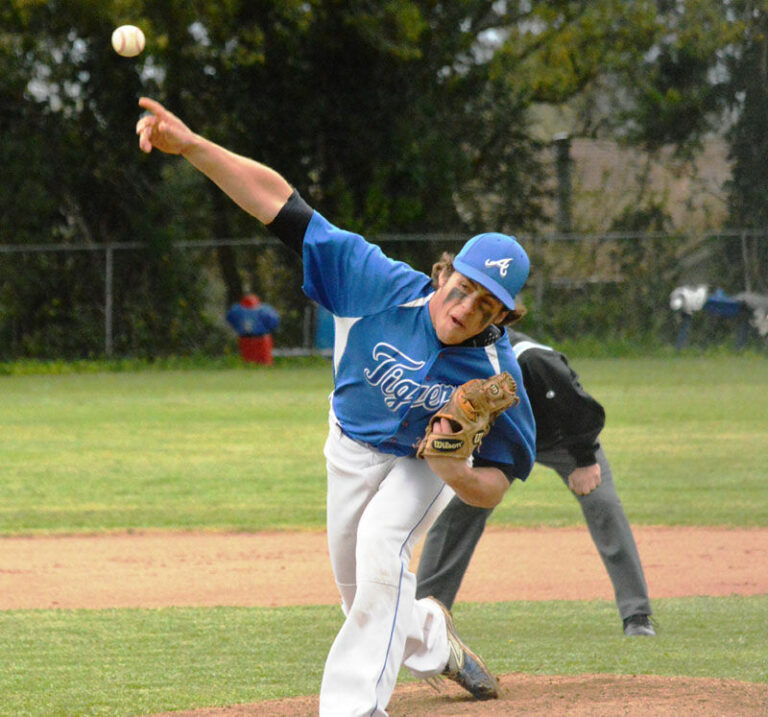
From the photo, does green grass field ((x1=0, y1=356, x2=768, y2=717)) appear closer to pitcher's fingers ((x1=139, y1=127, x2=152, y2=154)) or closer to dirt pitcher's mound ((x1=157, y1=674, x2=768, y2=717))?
dirt pitcher's mound ((x1=157, y1=674, x2=768, y2=717))

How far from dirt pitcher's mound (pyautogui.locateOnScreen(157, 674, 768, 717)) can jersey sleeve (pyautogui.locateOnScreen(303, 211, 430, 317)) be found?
4.77 ft

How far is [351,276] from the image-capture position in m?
4.16

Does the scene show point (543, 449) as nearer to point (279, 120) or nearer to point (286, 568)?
point (286, 568)

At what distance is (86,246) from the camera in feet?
78.4

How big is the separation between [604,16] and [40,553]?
874 inches

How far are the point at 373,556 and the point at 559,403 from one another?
1789 mm

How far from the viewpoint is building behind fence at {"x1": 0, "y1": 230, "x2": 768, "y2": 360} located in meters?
24.1

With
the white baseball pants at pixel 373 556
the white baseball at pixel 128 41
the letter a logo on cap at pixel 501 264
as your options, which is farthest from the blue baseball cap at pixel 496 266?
the white baseball at pixel 128 41

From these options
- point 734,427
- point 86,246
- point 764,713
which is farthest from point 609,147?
point 764,713

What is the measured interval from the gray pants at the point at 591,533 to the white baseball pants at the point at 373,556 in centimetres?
119

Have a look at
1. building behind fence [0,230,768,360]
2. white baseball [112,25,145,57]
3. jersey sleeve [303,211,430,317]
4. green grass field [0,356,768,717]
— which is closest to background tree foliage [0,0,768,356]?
building behind fence [0,230,768,360]

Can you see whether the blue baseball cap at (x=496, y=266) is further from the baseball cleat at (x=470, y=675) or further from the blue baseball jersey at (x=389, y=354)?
the baseball cleat at (x=470, y=675)

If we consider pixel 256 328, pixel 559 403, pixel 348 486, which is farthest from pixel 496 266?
pixel 256 328

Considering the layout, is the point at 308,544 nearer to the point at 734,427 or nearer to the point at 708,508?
the point at 708,508
